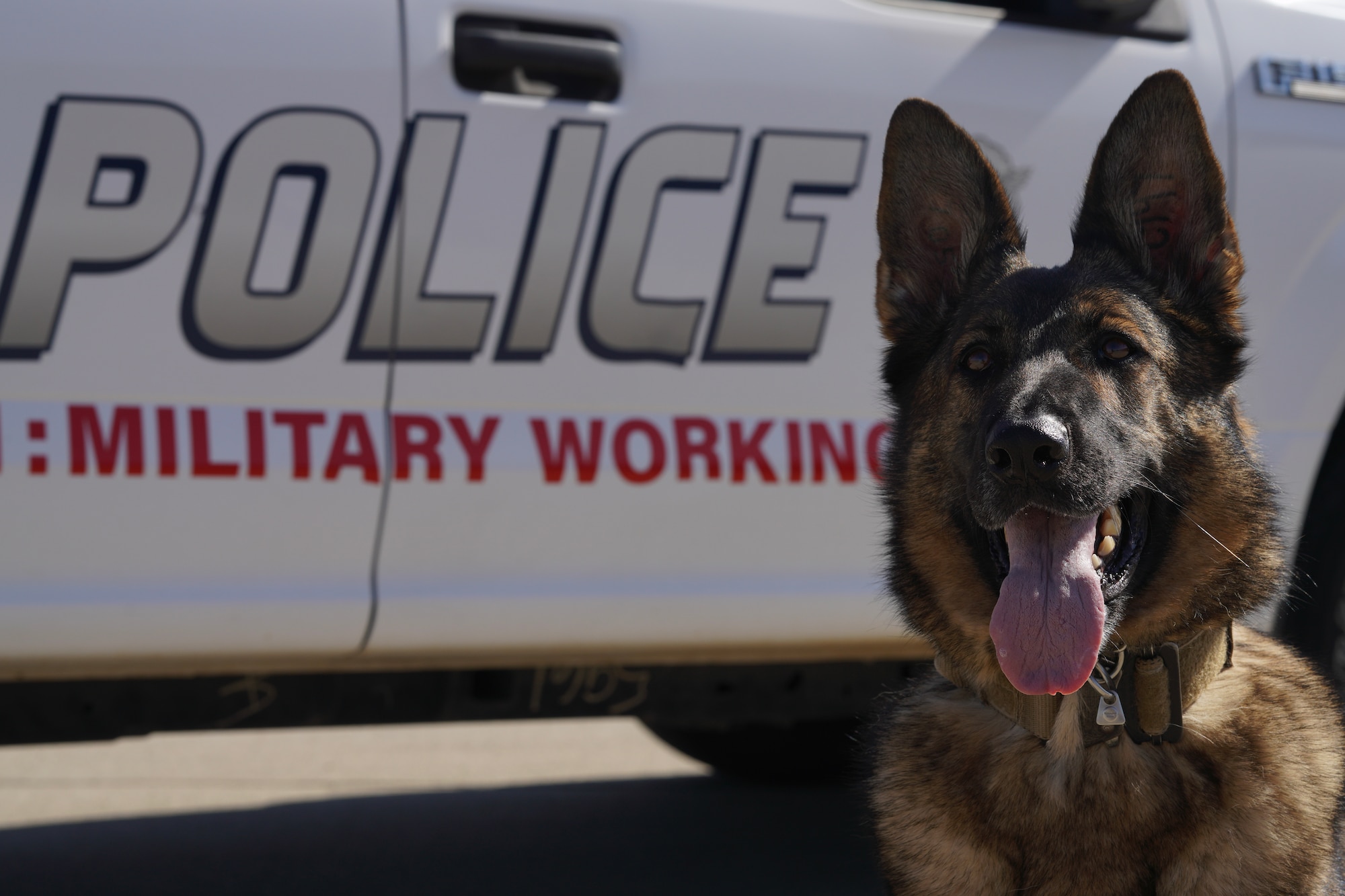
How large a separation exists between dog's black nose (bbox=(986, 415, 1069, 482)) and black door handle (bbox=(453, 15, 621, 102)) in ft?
4.74

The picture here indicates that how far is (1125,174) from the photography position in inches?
97.7

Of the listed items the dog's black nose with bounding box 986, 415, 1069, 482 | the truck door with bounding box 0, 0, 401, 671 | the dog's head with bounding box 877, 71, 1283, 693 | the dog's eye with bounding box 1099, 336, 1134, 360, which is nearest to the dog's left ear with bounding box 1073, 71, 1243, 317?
the dog's head with bounding box 877, 71, 1283, 693

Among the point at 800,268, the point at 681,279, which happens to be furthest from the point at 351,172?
the point at 800,268

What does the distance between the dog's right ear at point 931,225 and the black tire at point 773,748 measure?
2.11 m

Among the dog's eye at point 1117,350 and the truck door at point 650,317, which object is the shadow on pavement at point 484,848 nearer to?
the truck door at point 650,317

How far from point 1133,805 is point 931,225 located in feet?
3.62

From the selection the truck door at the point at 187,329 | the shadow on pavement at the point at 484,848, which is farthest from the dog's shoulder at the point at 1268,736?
the truck door at the point at 187,329

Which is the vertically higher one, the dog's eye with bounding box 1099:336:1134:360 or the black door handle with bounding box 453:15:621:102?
the black door handle with bounding box 453:15:621:102

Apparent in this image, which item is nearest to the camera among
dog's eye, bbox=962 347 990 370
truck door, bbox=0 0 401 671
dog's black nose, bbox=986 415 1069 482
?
dog's black nose, bbox=986 415 1069 482

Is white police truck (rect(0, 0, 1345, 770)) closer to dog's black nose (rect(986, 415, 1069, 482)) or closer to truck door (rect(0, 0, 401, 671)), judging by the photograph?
truck door (rect(0, 0, 401, 671))

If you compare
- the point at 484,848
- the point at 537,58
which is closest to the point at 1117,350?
the point at 537,58

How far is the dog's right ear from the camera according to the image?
258cm

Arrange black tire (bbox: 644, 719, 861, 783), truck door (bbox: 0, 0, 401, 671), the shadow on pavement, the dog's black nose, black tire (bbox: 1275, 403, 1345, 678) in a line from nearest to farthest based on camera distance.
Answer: the dog's black nose → truck door (bbox: 0, 0, 401, 671) → black tire (bbox: 1275, 403, 1345, 678) → the shadow on pavement → black tire (bbox: 644, 719, 861, 783)

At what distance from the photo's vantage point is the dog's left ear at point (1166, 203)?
2.38 m
